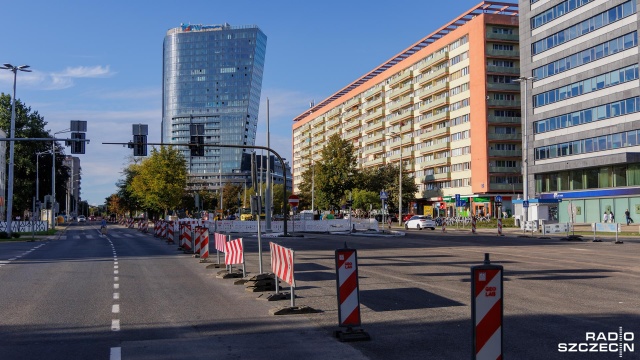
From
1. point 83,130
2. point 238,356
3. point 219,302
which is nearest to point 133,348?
point 238,356

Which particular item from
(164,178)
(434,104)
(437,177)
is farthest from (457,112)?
(164,178)

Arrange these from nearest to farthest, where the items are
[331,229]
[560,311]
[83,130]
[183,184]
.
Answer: [560,311], [83,130], [331,229], [183,184]

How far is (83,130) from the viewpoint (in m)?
29.6

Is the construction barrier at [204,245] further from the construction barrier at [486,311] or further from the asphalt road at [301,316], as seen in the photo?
the construction barrier at [486,311]

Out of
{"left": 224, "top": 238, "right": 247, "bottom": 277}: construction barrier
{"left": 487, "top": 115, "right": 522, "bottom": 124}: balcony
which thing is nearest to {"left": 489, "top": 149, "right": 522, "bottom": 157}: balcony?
{"left": 487, "top": 115, "right": 522, "bottom": 124}: balcony

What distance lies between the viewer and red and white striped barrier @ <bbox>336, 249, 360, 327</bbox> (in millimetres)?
8461

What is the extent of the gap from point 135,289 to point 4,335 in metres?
5.15

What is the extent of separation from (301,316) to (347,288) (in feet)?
7.35

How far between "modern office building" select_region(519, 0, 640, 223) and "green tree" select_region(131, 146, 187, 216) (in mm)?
38187

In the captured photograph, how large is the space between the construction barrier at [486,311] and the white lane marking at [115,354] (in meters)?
4.30

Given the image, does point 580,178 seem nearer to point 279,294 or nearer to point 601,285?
point 601,285

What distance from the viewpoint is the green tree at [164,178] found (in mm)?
69375

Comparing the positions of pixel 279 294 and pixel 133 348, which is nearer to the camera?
pixel 133 348

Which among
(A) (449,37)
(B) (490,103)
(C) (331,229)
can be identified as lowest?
(C) (331,229)
